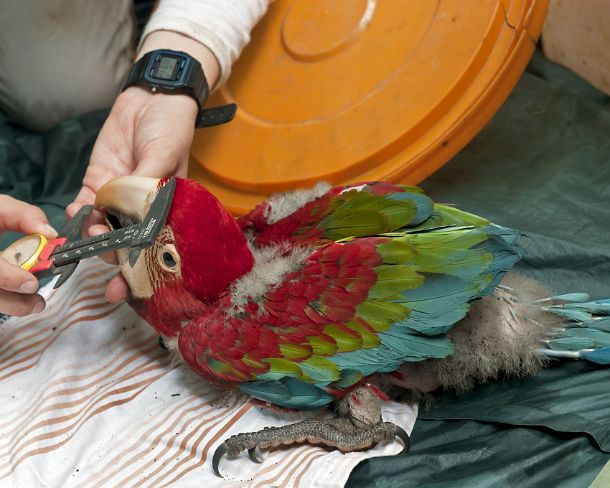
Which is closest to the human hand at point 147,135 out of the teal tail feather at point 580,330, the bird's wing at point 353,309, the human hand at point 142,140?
the human hand at point 142,140

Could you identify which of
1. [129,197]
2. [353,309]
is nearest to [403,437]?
[353,309]

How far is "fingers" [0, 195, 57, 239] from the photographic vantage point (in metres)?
0.80

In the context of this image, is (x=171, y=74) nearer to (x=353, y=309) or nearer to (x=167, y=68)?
(x=167, y=68)

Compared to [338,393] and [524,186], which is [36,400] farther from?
[524,186]

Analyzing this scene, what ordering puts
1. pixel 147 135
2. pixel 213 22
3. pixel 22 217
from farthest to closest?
pixel 213 22, pixel 147 135, pixel 22 217

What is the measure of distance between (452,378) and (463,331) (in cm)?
6

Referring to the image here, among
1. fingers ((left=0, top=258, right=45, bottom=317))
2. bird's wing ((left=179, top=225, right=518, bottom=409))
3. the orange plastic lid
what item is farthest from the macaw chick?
the orange plastic lid

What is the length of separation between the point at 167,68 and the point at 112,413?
48cm

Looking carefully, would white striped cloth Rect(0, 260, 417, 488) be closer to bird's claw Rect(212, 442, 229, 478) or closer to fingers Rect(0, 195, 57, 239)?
bird's claw Rect(212, 442, 229, 478)

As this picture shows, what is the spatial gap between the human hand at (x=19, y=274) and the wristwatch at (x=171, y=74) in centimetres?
28

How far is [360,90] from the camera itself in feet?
3.57

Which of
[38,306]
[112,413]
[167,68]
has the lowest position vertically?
[112,413]

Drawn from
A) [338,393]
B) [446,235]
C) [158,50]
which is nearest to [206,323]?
[338,393]

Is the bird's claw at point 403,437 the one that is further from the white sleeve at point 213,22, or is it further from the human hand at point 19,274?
the white sleeve at point 213,22
